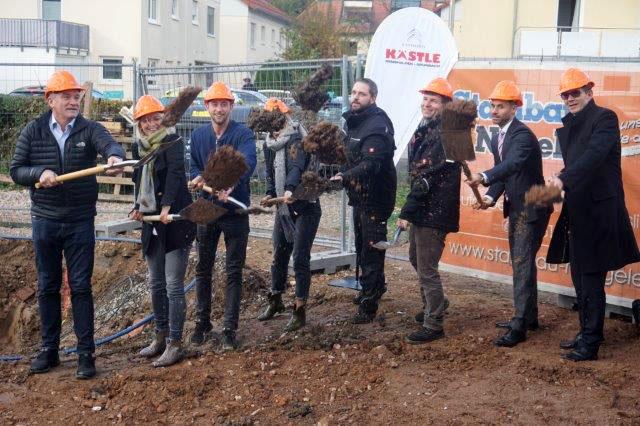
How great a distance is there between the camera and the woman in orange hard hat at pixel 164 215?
6582 millimetres

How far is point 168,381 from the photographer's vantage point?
6.30 metres

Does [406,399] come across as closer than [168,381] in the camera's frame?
Yes

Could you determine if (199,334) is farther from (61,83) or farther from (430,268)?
(61,83)

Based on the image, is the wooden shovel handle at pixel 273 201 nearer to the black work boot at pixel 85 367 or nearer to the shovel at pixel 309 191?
the shovel at pixel 309 191

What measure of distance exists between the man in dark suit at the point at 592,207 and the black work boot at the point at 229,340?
2648mm

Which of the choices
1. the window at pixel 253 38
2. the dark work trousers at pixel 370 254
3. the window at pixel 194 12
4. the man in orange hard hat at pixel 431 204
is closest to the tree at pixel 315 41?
the window at pixel 194 12

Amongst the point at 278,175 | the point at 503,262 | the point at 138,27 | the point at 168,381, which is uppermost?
the point at 138,27

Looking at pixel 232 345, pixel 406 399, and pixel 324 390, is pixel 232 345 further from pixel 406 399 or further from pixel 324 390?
pixel 406 399

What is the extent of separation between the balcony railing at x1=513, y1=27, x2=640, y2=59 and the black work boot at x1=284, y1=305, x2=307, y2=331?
671 inches

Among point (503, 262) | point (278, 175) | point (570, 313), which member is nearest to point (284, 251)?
point (278, 175)

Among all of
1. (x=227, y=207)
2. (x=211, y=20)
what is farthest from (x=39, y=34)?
(x=227, y=207)

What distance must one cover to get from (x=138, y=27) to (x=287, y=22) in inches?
859

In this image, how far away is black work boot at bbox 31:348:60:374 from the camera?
673cm

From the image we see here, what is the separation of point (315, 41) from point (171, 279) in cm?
3152
